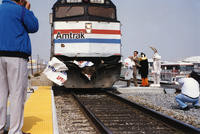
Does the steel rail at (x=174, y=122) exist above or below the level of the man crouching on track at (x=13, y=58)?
below

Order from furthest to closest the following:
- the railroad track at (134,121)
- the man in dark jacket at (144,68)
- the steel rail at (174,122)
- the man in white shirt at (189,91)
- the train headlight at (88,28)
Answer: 1. the man in dark jacket at (144,68)
2. the train headlight at (88,28)
3. the man in white shirt at (189,91)
4. the railroad track at (134,121)
5. the steel rail at (174,122)

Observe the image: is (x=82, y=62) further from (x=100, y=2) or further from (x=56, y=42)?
(x=100, y=2)

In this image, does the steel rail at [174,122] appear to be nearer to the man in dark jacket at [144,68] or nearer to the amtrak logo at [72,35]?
the amtrak logo at [72,35]

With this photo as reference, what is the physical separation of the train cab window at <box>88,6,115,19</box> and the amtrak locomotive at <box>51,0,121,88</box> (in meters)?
0.05

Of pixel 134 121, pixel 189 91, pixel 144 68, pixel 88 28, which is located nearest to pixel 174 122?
pixel 134 121

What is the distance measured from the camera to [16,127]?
10.9ft

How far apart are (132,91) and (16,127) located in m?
8.53

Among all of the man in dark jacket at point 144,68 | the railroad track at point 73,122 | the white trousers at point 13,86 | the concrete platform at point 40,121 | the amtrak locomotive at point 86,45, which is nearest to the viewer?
the white trousers at point 13,86

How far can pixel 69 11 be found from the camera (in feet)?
35.0

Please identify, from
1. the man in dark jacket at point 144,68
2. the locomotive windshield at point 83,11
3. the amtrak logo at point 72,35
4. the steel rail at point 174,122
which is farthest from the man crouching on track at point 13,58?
the man in dark jacket at point 144,68

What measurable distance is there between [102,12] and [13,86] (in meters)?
8.13

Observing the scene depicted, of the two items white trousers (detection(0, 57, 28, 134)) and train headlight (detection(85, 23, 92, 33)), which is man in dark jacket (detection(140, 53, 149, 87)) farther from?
white trousers (detection(0, 57, 28, 134))

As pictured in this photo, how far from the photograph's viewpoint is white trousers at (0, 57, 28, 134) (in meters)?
3.28

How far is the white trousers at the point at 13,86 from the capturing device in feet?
10.8
